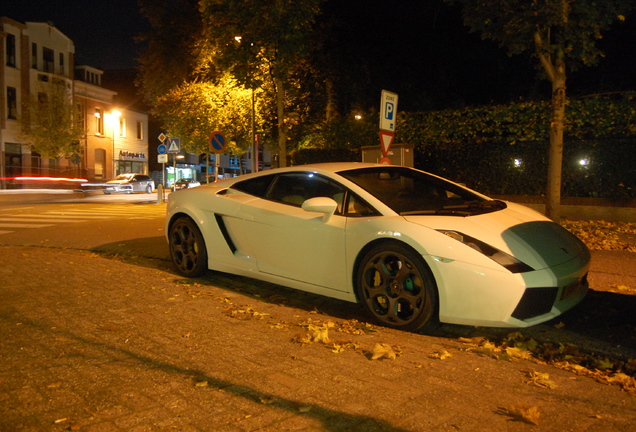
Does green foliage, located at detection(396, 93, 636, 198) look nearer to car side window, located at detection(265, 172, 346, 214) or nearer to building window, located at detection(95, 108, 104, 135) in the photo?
car side window, located at detection(265, 172, 346, 214)

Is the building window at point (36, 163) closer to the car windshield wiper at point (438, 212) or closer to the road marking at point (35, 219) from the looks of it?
the road marking at point (35, 219)

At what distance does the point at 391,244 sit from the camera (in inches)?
177

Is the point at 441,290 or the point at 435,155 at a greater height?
the point at 435,155

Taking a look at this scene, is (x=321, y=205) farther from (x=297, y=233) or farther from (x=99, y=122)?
(x=99, y=122)

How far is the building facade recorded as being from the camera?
37.8m

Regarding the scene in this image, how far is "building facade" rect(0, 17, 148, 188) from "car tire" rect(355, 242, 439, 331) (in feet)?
111

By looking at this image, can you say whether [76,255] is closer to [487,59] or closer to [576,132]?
[576,132]

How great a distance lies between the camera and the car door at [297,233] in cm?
493

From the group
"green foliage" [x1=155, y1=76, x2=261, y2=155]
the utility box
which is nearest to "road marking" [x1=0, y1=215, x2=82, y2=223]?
the utility box

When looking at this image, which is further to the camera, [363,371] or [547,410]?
[363,371]

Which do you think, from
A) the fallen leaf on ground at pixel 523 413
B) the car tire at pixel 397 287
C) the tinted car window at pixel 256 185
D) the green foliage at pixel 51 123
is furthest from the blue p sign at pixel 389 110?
the green foliage at pixel 51 123

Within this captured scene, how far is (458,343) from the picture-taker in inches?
168

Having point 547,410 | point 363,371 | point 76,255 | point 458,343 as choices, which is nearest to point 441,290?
point 458,343

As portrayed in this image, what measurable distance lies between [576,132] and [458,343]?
9866 millimetres
